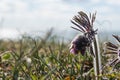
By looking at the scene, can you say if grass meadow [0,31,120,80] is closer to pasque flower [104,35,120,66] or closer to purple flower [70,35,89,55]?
pasque flower [104,35,120,66]

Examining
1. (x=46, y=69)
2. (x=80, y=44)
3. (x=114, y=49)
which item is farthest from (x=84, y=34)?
Answer: (x=46, y=69)

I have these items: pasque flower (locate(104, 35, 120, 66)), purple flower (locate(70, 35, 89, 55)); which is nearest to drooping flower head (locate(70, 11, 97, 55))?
purple flower (locate(70, 35, 89, 55))

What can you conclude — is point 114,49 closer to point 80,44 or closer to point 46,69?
point 80,44

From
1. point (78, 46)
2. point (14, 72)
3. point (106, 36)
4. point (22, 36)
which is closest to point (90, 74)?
point (78, 46)

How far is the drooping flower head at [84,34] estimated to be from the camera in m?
2.79

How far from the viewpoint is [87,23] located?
9.14 feet


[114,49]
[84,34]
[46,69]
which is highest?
[84,34]

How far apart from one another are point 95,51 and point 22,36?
2065mm

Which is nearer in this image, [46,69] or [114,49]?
[114,49]

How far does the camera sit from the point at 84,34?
2.82 meters

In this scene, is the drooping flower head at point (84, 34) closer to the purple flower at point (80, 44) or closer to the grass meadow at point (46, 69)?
the purple flower at point (80, 44)

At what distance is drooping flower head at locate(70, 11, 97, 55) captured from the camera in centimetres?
279

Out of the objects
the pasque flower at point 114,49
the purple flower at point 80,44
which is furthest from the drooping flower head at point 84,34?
the pasque flower at point 114,49

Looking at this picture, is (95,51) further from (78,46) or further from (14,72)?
(14,72)
